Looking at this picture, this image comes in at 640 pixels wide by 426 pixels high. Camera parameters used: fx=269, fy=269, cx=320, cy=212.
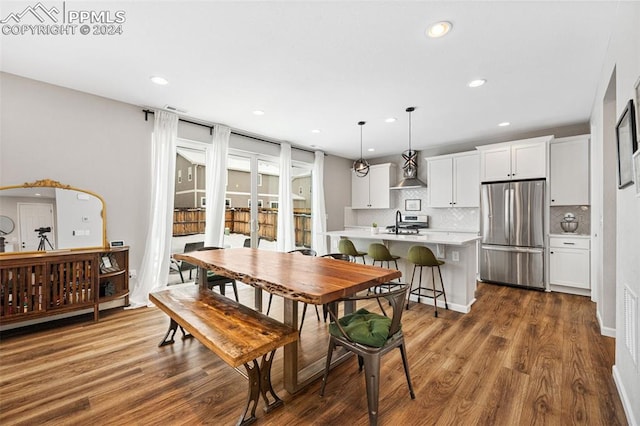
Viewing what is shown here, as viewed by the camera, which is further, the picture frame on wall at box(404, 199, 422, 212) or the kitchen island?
the picture frame on wall at box(404, 199, 422, 212)

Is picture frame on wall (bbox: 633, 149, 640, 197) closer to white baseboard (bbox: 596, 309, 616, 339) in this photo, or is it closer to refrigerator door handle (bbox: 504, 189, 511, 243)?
white baseboard (bbox: 596, 309, 616, 339)

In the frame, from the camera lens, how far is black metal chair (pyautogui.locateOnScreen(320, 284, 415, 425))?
1597 mm

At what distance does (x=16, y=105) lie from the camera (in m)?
2.83

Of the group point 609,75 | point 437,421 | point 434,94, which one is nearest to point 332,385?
point 437,421

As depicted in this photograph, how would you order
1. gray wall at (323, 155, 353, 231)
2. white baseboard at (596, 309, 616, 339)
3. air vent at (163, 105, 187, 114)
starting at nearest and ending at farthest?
white baseboard at (596, 309, 616, 339), air vent at (163, 105, 187, 114), gray wall at (323, 155, 353, 231)

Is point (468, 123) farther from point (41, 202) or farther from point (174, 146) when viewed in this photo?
point (41, 202)

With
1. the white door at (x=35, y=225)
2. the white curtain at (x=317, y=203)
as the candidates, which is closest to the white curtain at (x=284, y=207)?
the white curtain at (x=317, y=203)

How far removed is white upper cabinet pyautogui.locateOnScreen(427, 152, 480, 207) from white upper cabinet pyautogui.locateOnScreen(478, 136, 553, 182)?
0.22 meters

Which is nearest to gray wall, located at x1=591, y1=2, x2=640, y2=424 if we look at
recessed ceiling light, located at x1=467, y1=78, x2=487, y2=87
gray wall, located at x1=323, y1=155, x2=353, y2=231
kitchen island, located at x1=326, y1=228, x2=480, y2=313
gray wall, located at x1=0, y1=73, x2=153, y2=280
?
recessed ceiling light, located at x1=467, y1=78, x2=487, y2=87

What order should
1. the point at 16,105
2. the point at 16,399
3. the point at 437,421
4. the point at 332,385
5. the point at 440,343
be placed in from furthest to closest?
the point at 16,105, the point at 440,343, the point at 332,385, the point at 16,399, the point at 437,421

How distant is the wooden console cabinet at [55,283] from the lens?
2.61 metres

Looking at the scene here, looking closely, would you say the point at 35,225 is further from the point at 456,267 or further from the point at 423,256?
the point at 456,267

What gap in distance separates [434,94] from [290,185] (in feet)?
10.2

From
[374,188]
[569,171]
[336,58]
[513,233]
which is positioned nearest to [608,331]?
[513,233]
